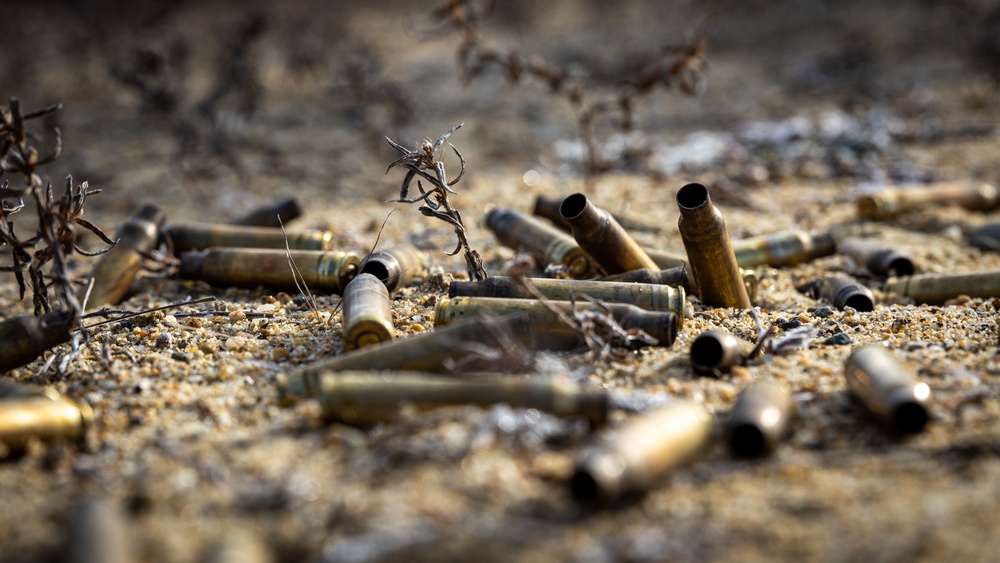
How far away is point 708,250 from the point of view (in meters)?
3.87

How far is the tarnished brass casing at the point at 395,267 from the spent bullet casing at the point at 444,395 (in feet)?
4.38

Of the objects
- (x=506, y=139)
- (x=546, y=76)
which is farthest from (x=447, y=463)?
(x=506, y=139)

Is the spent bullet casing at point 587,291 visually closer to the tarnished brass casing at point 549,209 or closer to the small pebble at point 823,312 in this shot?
the small pebble at point 823,312

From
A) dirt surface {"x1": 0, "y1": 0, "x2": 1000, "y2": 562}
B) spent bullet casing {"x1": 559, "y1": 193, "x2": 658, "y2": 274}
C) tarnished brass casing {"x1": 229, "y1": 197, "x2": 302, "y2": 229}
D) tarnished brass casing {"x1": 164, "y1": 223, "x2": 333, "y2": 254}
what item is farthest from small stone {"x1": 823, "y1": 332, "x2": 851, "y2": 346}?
tarnished brass casing {"x1": 229, "y1": 197, "x2": 302, "y2": 229}

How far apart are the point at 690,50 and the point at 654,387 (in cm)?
355

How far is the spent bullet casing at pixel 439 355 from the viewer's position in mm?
3047

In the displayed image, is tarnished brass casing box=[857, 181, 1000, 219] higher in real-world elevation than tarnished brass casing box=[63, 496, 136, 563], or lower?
higher

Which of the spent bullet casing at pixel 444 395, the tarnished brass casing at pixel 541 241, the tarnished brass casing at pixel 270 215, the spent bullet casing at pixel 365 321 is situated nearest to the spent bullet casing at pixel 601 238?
the tarnished brass casing at pixel 541 241

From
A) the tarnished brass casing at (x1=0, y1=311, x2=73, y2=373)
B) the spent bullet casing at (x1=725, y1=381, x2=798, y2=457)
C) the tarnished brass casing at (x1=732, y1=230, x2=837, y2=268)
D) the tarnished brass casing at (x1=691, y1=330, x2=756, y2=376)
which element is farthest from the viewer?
the tarnished brass casing at (x1=732, y1=230, x2=837, y2=268)

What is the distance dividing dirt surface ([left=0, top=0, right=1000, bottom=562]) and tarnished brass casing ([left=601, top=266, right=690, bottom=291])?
0.19 meters

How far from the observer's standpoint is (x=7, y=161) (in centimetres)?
323

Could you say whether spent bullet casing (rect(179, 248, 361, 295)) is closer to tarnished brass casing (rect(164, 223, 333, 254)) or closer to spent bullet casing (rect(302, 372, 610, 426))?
tarnished brass casing (rect(164, 223, 333, 254))

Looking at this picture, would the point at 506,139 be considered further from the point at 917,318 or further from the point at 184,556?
the point at 184,556

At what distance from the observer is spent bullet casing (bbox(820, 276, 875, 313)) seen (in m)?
4.17
